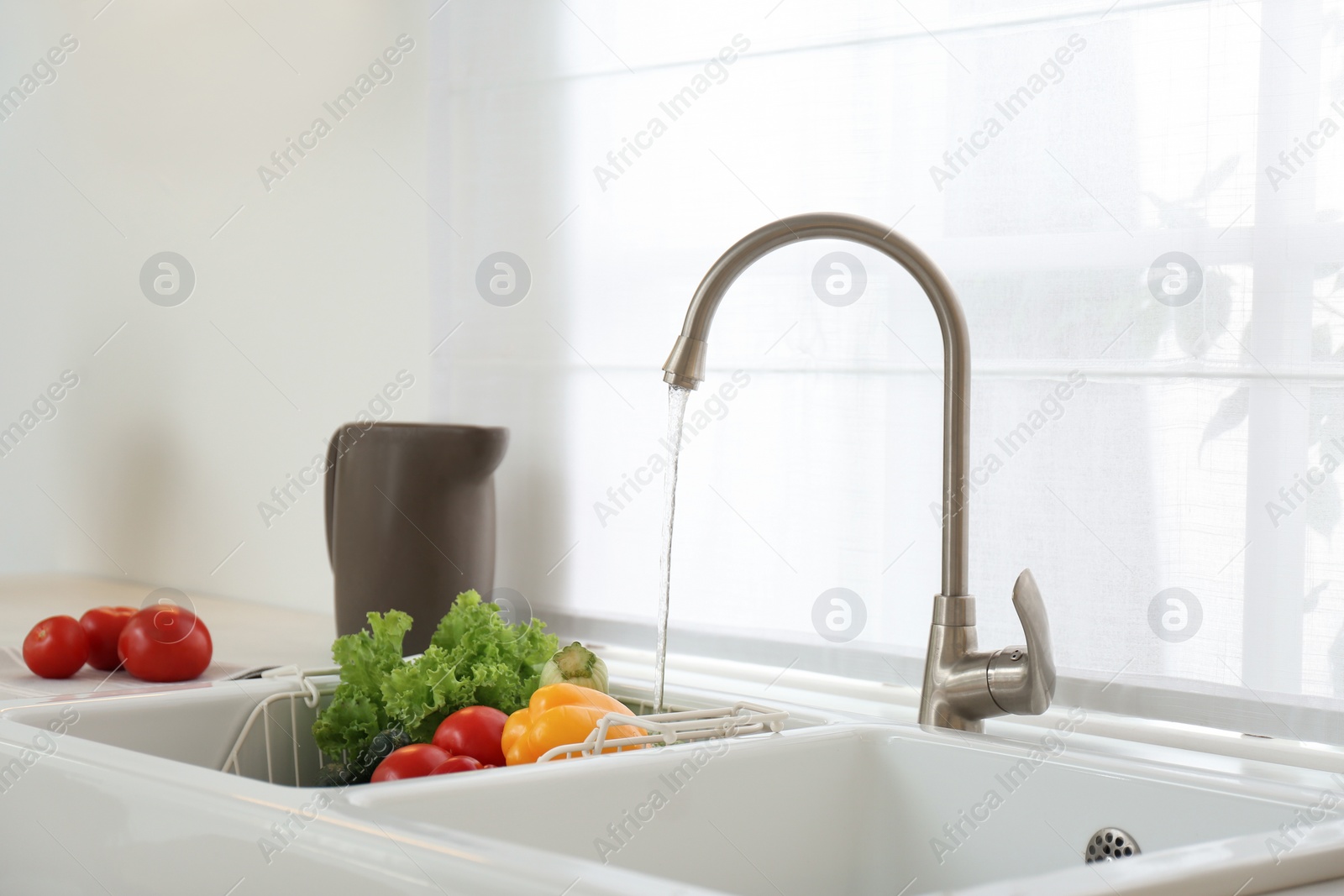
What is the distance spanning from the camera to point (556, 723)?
31.0 inches

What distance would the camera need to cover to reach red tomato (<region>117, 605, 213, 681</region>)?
123 cm

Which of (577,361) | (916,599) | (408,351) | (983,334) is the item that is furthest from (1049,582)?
(408,351)

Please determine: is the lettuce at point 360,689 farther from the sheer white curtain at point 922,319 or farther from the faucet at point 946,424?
the sheer white curtain at point 922,319

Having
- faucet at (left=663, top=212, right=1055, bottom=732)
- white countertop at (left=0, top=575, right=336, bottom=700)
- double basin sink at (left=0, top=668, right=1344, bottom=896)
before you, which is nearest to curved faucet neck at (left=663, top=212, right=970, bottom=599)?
faucet at (left=663, top=212, right=1055, bottom=732)

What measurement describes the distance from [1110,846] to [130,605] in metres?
1.59

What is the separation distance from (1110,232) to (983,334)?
144mm

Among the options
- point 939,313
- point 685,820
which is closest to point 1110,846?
point 685,820

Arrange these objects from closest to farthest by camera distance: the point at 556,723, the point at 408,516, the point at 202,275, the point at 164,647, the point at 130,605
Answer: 1. the point at 556,723
2. the point at 164,647
3. the point at 408,516
4. the point at 130,605
5. the point at 202,275

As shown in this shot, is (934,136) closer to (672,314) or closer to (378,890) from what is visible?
(672,314)

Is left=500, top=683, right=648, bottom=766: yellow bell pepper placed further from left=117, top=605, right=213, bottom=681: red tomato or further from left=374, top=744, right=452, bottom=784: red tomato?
left=117, top=605, right=213, bottom=681: red tomato

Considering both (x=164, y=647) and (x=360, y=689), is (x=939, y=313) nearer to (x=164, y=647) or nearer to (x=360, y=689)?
(x=360, y=689)

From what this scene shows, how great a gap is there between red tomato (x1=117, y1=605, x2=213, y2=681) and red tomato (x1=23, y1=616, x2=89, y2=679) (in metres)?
0.06

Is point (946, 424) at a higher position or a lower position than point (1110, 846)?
higher

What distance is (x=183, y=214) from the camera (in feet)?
6.79
